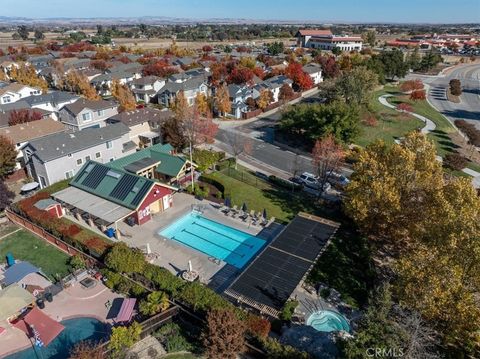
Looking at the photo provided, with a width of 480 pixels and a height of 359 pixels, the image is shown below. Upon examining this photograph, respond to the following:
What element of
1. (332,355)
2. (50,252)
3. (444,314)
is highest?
(444,314)

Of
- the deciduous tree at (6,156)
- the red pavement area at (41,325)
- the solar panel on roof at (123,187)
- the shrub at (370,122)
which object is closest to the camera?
the red pavement area at (41,325)

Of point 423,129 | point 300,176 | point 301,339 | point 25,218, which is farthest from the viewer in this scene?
point 423,129

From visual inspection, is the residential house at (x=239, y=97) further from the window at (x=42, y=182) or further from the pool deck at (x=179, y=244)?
the window at (x=42, y=182)

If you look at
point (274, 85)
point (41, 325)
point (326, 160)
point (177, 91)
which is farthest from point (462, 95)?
point (41, 325)

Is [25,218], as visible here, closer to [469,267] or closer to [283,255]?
[283,255]

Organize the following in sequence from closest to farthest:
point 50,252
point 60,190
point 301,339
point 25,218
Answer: point 301,339 < point 50,252 < point 25,218 < point 60,190

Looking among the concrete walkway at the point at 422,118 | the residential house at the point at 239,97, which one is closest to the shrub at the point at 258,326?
the residential house at the point at 239,97

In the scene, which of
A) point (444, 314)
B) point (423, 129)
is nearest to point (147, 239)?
point (444, 314)

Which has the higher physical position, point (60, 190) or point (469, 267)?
point (469, 267)
